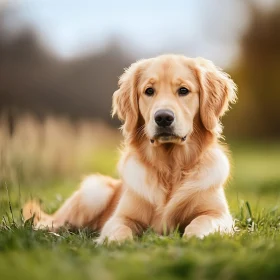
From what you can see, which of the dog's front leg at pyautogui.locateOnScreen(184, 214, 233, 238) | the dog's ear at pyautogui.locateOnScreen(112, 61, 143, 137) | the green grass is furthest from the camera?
the dog's ear at pyautogui.locateOnScreen(112, 61, 143, 137)

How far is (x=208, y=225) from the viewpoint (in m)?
4.41

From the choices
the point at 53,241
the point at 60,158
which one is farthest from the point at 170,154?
the point at 60,158

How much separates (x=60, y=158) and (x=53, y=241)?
858cm

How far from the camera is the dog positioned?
4.62 m

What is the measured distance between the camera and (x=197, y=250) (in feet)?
10.5

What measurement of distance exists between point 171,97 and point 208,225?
3.69 feet

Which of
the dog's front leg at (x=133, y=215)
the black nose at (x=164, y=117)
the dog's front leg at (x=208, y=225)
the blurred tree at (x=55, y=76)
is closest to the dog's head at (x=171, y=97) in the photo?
the black nose at (x=164, y=117)

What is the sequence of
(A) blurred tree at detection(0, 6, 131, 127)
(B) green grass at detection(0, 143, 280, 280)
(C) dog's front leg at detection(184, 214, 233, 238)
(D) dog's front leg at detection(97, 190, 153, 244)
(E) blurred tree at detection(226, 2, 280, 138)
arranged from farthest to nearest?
(E) blurred tree at detection(226, 2, 280, 138)
(A) blurred tree at detection(0, 6, 131, 127)
(D) dog's front leg at detection(97, 190, 153, 244)
(C) dog's front leg at detection(184, 214, 233, 238)
(B) green grass at detection(0, 143, 280, 280)

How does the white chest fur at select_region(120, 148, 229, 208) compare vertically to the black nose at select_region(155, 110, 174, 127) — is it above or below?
below

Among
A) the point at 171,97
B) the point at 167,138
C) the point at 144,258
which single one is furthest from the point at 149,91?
the point at 144,258

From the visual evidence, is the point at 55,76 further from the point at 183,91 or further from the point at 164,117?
the point at 164,117

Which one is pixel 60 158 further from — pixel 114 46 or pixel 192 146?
pixel 114 46

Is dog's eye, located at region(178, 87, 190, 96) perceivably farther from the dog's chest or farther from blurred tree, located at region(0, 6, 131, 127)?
blurred tree, located at region(0, 6, 131, 127)

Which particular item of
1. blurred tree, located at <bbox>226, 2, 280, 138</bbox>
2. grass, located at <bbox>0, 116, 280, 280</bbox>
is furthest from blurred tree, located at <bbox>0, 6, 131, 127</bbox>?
grass, located at <bbox>0, 116, 280, 280</bbox>
